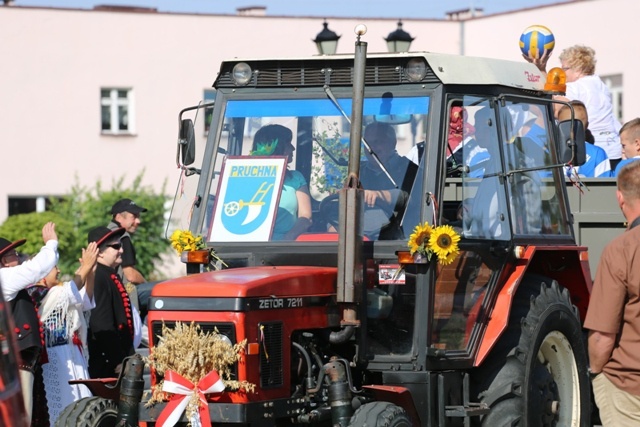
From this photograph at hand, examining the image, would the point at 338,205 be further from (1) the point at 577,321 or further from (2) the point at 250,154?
(1) the point at 577,321

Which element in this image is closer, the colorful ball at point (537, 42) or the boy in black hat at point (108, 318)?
the boy in black hat at point (108, 318)

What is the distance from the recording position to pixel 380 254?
23.0 feet

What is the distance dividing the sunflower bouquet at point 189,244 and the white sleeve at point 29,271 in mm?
1115

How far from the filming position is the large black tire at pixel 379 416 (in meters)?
6.47

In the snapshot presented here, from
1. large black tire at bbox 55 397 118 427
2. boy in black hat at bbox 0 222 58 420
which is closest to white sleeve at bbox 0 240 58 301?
boy in black hat at bbox 0 222 58 420

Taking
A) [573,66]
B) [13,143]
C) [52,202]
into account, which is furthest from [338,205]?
[13,143]

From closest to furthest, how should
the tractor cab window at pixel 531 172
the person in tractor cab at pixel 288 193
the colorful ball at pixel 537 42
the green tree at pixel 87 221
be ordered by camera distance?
the person in tractor cab at pixel 288 193, the tractor cab window at pixel 531 172, the colorful ball at pixel 537 42, the green tree at pixel 87 221

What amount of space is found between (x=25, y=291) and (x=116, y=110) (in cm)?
2330

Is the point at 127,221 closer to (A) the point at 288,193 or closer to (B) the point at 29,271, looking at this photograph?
(B) the point at 29,271

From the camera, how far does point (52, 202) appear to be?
2858 cm

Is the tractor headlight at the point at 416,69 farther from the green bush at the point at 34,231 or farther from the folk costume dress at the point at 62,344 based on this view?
the green bush at the point at 34,231

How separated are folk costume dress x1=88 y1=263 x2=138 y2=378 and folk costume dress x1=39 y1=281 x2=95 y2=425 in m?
0.31

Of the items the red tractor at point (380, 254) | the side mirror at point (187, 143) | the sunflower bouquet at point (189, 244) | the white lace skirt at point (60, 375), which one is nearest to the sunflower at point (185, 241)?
the sunflower bouquet at point (189, 244)

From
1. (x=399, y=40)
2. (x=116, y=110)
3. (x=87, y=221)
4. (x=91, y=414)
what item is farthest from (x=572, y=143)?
(x=116, y=110)
